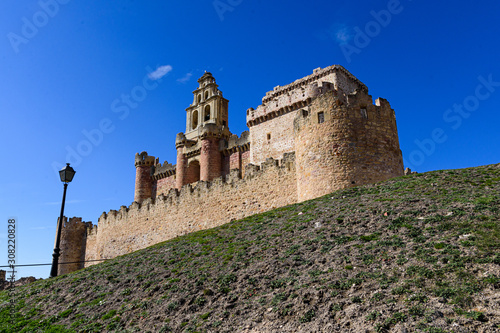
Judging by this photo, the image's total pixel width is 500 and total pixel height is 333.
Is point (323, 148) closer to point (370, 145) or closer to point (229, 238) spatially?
point (370, 145)

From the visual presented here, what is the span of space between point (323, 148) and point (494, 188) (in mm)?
6681

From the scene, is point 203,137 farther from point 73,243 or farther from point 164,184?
point 73,243

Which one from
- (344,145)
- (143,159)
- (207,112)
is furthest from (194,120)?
(344,145)

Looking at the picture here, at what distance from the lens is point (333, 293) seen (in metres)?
7.81

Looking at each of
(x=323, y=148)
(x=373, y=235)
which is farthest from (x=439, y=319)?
(x=323, y=148)

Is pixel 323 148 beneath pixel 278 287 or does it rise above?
above

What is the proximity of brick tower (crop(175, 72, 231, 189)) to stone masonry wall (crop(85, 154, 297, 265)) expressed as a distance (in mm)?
10089

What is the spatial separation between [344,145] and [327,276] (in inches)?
358

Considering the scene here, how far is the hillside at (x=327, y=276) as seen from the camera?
6.89 m

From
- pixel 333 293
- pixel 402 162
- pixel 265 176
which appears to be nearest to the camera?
pixel 333 293

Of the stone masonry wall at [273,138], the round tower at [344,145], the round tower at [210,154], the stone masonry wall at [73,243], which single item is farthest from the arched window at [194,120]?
the round tower at [344,145]

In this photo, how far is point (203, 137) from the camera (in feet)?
137

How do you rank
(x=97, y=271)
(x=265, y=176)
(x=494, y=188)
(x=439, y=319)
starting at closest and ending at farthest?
(x=439, y=319) → (x=494, y=188) → (x=97, y=271) → (x=265, y=176)

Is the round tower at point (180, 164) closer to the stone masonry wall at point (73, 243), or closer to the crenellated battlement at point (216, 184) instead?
the stone masonry wall at point (73, 243)
